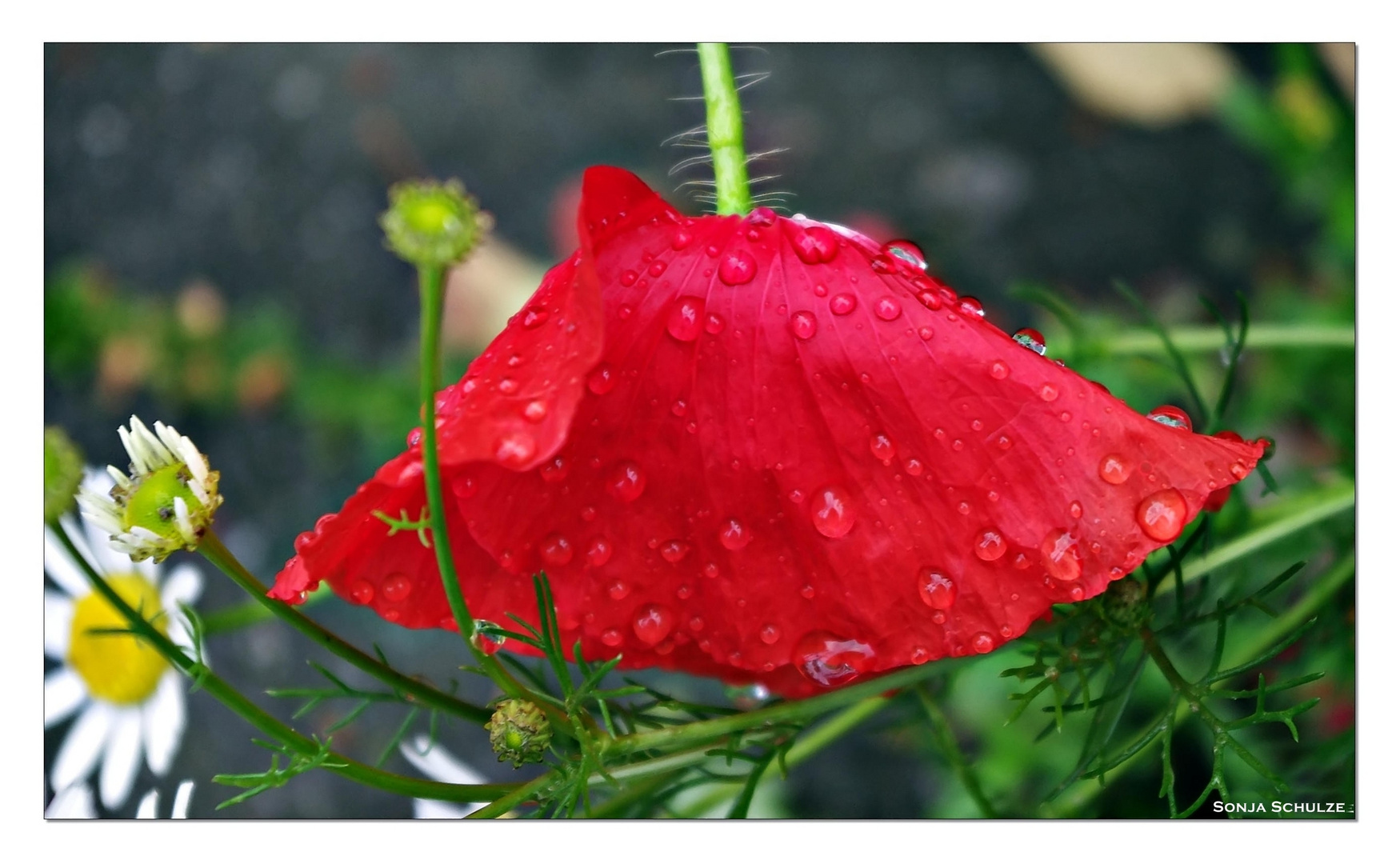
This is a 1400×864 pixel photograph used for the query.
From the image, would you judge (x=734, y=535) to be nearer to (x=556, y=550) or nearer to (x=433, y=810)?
(x=556, y=550)

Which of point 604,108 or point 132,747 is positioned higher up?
point 604,108

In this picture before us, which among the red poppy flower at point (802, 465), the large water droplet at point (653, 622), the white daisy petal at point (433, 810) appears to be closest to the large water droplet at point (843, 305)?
the red poppy flower at point (802, 465)

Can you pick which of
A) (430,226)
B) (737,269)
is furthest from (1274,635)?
(430,226)

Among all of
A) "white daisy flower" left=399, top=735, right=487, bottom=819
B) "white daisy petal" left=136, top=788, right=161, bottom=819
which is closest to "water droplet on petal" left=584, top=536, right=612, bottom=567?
"white daisy flower" left=399, top=735, right=487, bottom=819

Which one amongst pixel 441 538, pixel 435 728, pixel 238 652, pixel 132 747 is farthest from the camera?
pixel 238 652

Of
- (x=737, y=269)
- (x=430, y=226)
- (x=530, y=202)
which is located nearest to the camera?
(x=430, y=226)

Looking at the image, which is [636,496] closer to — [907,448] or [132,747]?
[907,448]
